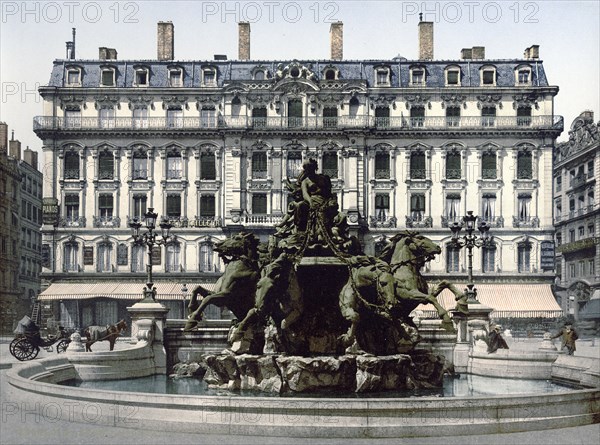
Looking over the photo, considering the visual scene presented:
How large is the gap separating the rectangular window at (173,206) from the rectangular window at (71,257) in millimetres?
6295

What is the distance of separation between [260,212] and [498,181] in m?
15.4

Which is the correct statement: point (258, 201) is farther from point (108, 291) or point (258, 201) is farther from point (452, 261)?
point (452, 261)

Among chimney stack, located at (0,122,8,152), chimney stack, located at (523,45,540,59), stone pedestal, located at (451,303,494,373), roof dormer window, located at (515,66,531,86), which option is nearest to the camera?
stone pedestal, located at (451,303,494,373)

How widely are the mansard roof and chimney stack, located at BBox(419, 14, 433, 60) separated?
1392 millimetres

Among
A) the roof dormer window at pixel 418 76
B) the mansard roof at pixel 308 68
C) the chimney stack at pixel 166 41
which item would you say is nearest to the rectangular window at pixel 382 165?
the mansard roof at pixel 308 68

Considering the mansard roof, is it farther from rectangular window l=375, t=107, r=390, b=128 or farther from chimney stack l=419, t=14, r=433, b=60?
rectangular window l=375, t=107, r=390, b=128

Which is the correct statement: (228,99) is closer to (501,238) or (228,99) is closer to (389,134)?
(389,134)

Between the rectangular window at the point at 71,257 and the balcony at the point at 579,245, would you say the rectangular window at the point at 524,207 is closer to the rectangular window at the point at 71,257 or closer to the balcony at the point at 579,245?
A: the balcony at the point at 579,245

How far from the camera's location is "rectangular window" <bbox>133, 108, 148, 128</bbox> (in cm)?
5234

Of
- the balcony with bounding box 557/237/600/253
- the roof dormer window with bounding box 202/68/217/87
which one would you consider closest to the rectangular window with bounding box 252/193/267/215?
the roof dormer window with bounding box 202/68/217/87

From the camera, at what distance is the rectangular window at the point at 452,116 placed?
5206 cm

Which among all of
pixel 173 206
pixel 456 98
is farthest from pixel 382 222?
pixel 173 206

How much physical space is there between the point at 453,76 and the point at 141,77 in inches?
805

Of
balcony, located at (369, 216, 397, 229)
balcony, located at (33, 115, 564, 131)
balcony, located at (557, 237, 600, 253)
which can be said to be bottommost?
balcony, located at (557, 237, 600, 253)
